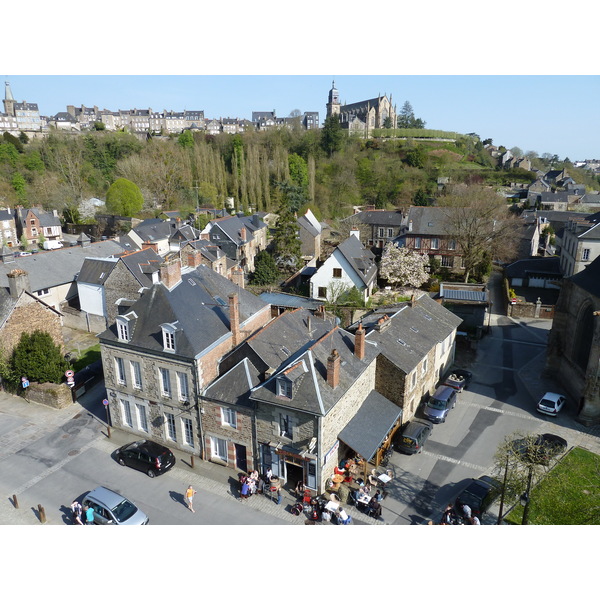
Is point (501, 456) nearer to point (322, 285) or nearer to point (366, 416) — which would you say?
point (366, 416)

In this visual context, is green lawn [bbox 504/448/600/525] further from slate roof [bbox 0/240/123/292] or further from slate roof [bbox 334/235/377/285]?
slate roof [bbox 0/240/123/292]

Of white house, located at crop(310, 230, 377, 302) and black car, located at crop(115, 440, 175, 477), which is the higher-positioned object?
white house, located at crop(310, 230, 377, 302)

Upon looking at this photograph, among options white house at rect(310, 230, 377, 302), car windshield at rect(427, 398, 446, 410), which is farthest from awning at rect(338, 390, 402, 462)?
white house at rect(310, 230, 377, 302)

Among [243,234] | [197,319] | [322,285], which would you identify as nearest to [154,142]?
[243,234]

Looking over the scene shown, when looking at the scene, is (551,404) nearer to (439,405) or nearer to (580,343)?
(580,343)

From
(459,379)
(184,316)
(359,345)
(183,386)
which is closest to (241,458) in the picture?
(183,386)

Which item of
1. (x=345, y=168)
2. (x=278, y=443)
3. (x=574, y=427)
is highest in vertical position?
(x=345, y=168)

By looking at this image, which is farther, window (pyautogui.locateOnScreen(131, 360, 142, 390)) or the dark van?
window (pyautogui.locateOnScreen(131, 360, 142, 390))
